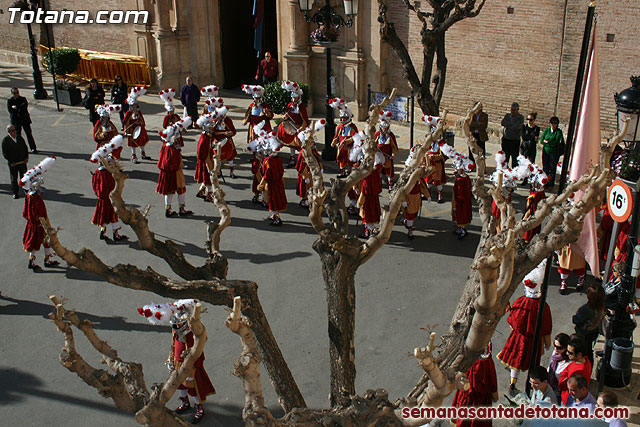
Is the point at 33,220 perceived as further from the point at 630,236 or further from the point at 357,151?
the point at 630,236

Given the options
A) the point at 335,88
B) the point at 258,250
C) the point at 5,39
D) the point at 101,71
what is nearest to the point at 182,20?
the point at 101,71

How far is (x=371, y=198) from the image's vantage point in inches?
545

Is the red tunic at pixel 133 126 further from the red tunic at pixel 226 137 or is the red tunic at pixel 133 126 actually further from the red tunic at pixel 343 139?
the red tunic at pixel 343 139

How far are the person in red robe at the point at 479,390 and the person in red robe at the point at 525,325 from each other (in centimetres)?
87

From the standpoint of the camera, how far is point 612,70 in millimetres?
17047

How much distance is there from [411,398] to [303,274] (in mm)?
7507

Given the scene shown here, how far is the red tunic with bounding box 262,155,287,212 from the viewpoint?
14406 millimetres

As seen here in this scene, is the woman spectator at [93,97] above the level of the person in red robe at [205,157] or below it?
above

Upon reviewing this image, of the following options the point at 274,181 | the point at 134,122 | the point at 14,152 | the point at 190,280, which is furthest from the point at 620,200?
the point at 134,122

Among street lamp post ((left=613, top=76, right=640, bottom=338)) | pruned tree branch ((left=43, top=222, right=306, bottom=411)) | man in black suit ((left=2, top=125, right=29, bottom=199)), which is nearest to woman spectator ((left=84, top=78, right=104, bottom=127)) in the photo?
man in black suit ((left=2, top=125, right=29, bottom=199))

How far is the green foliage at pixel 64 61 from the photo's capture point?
25000 mm

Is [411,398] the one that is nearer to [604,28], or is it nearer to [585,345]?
[585,345]

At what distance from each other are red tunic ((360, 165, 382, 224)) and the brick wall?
6.41 m

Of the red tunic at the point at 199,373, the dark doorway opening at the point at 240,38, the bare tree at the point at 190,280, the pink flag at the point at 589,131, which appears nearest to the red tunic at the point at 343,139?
the pink flag at the point at 589,131
